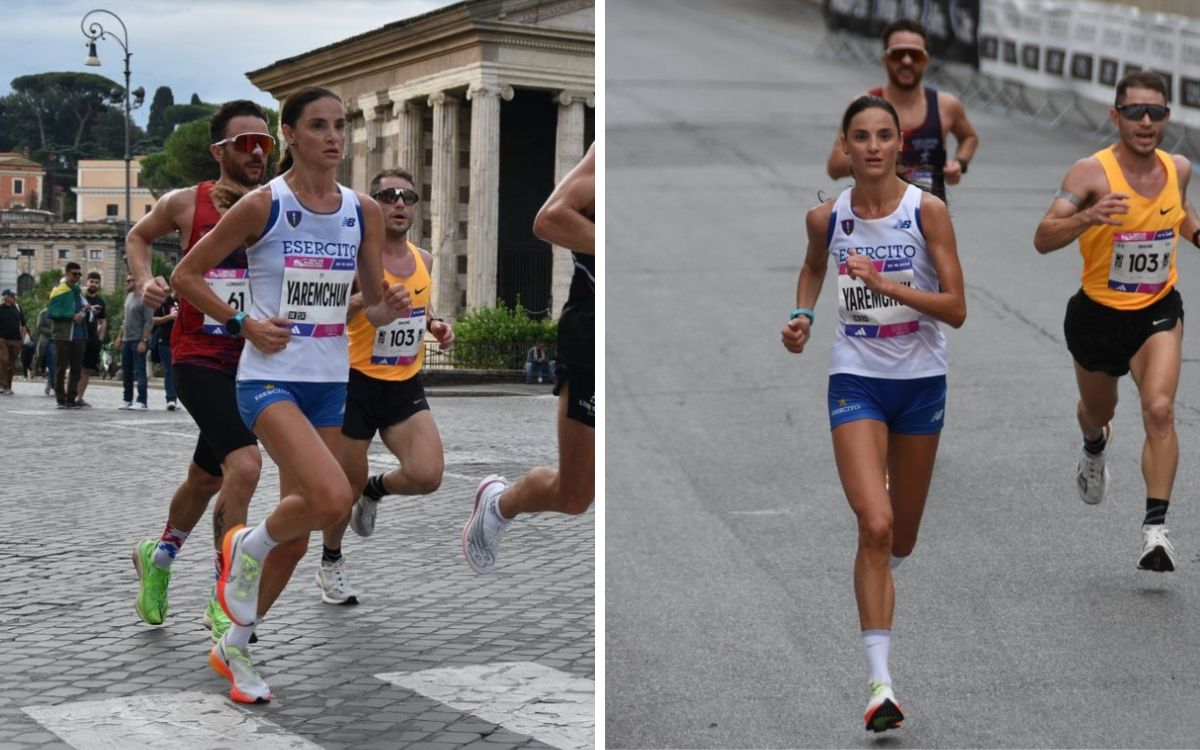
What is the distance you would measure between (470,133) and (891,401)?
1972 inches

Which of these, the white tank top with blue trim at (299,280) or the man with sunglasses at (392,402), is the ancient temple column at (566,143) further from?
the white tank top with blue trim at (299,280)

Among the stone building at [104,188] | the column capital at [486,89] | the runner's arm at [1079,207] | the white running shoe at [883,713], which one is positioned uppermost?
the column capital at [486,89]

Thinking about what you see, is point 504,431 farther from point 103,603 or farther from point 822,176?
point 103,603

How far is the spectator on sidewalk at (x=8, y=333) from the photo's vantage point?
25266 millimetres

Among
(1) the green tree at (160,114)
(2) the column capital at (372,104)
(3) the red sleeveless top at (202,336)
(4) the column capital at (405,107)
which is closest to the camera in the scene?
(3) the red sleeveless top at (202,336)

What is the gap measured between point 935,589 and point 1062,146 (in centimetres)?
1312

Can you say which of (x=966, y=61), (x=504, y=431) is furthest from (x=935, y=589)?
(x=966, y=61)

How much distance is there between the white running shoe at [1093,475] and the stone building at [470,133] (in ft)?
126

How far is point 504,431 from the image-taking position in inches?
690

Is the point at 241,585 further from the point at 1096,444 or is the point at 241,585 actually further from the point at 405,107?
the point at 405,107

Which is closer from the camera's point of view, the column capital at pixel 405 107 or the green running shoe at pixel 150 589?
the green running shoe at pixel 150 589

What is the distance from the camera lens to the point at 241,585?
5.68 m

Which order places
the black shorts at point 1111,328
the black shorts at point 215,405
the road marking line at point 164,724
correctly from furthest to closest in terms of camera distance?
the black shorts at point 1111,328 < the black shorts at point 215,405 < the road marking line at point 164,724

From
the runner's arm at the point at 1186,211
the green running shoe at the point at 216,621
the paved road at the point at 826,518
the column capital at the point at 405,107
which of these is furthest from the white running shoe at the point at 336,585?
the column capital at the point at 405,107
